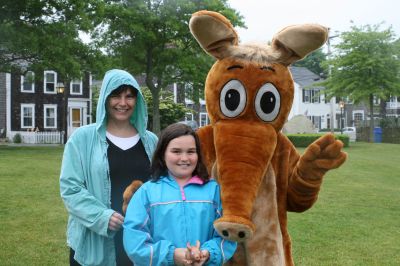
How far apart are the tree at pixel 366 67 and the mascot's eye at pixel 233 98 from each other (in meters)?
28.0

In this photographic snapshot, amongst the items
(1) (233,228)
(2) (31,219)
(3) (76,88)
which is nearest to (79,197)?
(1) (233,228)

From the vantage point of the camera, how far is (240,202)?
2.26 meters

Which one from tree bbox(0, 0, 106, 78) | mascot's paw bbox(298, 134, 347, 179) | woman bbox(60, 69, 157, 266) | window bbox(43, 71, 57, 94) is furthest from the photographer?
window bbox(43, 71, 57, 94)

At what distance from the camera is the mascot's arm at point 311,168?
8.16 feet

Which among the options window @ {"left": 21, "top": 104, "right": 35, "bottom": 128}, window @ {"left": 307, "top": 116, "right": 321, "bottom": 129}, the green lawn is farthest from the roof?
the green lawn

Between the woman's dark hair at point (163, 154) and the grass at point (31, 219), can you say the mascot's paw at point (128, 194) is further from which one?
the grass at point (31, 219)

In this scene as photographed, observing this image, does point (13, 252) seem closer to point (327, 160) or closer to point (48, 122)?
point (327, 160)

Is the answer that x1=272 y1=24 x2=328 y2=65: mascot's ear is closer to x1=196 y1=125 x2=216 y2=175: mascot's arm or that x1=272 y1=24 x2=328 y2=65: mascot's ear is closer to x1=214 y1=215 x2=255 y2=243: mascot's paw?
x1=196 y1=125 x2=216 y2=175: mascot's arm

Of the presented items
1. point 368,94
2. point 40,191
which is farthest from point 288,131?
point 40,191

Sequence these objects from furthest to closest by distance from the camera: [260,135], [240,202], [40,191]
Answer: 1. [40,191]
2. [260,135]
3. [240,202]

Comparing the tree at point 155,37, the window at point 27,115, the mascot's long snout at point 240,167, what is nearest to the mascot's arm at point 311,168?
the mascot's long snout at point 240,167

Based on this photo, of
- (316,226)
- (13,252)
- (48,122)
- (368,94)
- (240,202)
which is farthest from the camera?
(48,122)

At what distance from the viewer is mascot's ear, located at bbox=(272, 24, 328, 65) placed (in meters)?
2.48

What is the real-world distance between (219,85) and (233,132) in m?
0.28
